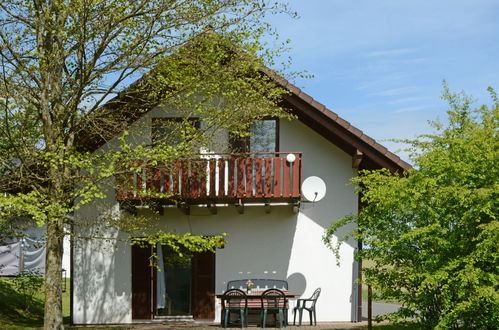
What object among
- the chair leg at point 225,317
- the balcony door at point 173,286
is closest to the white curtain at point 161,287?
the balcony door at point 173,286

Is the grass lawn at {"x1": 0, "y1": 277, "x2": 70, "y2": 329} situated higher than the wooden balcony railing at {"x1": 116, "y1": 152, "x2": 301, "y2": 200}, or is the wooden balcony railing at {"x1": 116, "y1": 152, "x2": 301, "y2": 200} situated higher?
the wooden balcony railing at {"x1": 116, "y1": 152, "x2": 301, "y2": 200}

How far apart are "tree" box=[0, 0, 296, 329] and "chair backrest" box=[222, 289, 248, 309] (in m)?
1.66

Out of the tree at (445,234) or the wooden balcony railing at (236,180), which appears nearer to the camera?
the tree at (445,234)

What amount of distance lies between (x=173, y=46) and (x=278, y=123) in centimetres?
409

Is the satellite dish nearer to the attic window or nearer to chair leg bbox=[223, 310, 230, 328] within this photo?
the attic window

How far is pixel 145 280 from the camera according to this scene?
55.9ft

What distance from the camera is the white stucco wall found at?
16828 mm

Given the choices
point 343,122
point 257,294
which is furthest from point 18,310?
point 343,122

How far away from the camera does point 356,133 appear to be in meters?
16.3

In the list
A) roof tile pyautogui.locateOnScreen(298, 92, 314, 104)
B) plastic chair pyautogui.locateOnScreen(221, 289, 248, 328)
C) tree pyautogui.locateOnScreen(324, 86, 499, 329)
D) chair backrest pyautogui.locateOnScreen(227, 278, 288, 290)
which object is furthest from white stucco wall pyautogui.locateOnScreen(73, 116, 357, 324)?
tree pyautogui.locateOnScreen(324, 86, 499, 329)

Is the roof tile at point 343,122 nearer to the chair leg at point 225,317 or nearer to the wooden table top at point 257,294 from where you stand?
the wooden table top at point 257,294

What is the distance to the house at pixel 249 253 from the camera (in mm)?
16812

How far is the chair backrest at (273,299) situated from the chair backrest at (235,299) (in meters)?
0.40

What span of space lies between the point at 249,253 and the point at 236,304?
1.90 metres
